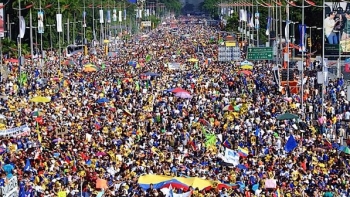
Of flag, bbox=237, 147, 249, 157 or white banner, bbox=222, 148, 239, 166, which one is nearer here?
white banner, bbox=222, 148, 239, 166

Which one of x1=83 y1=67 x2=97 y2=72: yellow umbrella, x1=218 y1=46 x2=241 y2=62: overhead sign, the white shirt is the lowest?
x1=83 y1=67 x2=97 y2=72: yellow umbrella

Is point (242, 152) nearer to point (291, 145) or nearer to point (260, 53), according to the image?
point (291, 145)

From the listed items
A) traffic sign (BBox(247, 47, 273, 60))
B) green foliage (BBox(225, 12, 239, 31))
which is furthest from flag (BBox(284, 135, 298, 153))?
green foliage (BBox(225, 12, 239, 31))

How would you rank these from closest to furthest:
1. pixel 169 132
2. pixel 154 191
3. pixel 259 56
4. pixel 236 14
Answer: pixel 154 191 → pixel 169 132 → pixel 259 56 → pixel 236 14

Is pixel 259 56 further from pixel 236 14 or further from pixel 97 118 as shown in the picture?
pixel 236 14

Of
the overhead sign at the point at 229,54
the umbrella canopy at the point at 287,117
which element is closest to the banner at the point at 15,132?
the umbrella canopy at the point at 287,117

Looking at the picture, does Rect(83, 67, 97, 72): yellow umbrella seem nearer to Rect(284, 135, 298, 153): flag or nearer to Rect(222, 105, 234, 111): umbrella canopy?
Rect(222, 105, 234, 111): umbrella canopy

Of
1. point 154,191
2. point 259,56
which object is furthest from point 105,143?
point 259,56
